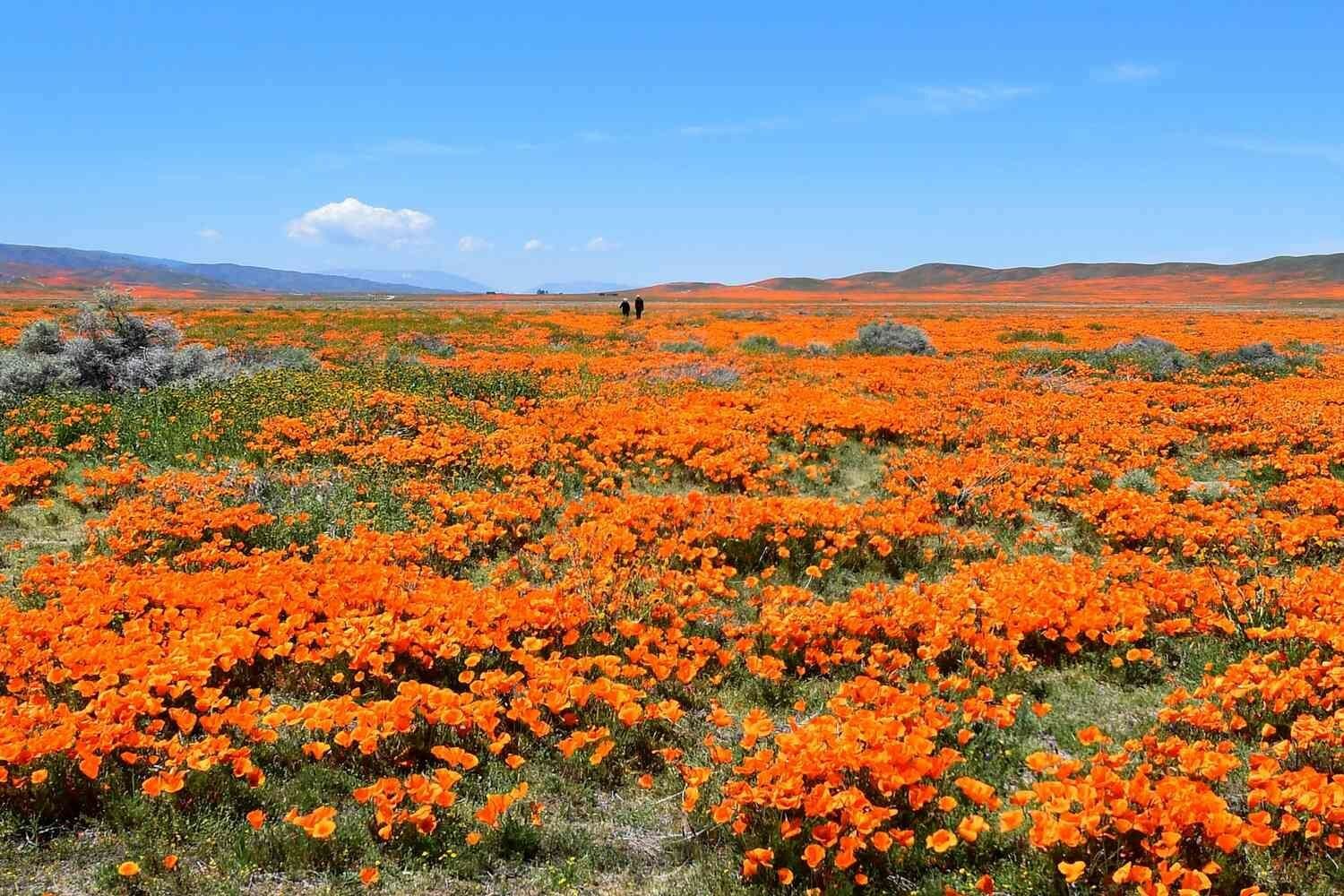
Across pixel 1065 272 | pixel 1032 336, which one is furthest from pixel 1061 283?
pixel 1032 336

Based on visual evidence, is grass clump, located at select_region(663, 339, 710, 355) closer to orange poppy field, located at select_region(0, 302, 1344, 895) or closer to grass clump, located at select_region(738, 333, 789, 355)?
grass clump, located at select_region(738, 333, 789, 355)

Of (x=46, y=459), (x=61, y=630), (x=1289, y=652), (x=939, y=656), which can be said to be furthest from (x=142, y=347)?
(x=1289, y=652)

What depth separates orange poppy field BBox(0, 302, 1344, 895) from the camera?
144 inches

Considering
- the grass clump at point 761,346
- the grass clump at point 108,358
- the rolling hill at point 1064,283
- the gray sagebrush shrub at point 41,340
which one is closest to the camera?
the grass clump at point 108,358

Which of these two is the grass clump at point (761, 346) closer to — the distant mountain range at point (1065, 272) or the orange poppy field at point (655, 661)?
the orange poppy field at point (655, 661)

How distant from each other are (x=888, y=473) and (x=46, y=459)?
11.1 metres

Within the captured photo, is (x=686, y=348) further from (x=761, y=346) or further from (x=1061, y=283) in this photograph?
(x=1061, y=283)

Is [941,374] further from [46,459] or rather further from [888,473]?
[46,459]

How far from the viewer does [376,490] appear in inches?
367

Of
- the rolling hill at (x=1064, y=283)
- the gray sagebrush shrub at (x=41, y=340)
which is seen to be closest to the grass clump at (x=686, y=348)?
the gray sagebrush shrub at (x=41, y=340)

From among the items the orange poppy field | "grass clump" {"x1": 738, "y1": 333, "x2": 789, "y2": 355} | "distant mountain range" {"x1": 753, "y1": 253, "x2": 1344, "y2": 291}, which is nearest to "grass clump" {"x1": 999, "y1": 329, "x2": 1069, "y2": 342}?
"grass clump" {"x1": 738, "y1": 333, "x2": 789, "y2": 355}

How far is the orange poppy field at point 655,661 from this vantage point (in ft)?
12.0

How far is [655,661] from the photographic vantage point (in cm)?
521

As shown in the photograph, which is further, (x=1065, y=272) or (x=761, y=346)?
(x=1065, y=272)
